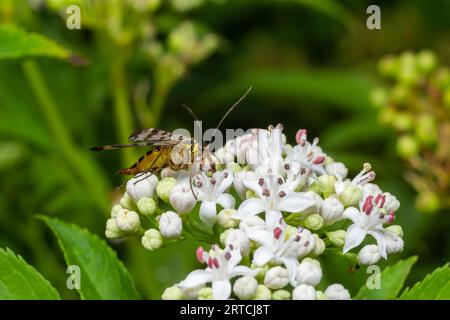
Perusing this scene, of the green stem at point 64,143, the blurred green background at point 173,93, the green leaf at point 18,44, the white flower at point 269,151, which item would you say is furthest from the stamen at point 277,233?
the green stem at point 64,143

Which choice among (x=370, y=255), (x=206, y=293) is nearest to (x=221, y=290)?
(x=206, y=293)

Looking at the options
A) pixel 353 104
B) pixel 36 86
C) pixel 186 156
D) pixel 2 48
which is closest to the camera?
pixel 186 156

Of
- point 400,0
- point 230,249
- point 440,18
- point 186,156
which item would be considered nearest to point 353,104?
point 440,18

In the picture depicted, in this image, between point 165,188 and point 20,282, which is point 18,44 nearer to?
point 165,188

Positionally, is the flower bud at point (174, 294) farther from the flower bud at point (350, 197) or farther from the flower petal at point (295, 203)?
the flower bud at point (350, 197)

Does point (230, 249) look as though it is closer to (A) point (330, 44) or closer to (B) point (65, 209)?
(B) point (65, 209)
